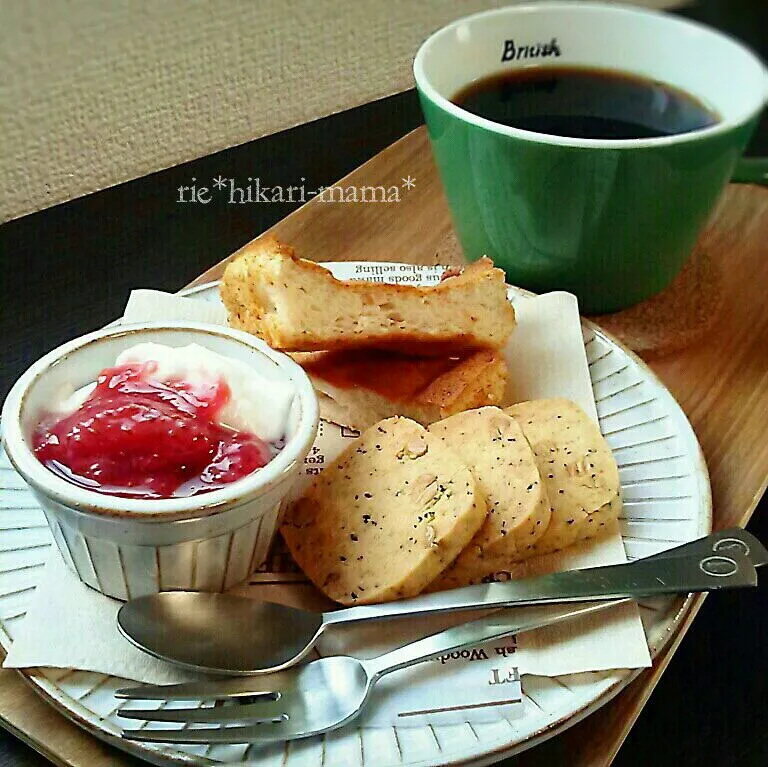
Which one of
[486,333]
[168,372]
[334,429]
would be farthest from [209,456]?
[486,333]

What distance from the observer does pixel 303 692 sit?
74 cm

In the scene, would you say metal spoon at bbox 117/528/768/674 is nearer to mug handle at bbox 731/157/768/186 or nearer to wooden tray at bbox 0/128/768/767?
wooden tray at bbox 0/128/768/767

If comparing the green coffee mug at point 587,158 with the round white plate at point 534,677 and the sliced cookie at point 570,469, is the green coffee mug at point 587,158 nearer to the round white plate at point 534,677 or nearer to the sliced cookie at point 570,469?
the round white plate at point 534,677

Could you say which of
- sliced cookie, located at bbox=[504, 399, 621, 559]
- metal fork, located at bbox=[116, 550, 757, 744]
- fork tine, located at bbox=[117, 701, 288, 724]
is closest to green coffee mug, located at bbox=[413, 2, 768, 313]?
sliced cookie, located at bbox=[504, 399, 621, 559]

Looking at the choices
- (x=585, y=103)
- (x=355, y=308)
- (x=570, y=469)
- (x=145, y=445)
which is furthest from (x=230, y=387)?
(x=585, y=103)

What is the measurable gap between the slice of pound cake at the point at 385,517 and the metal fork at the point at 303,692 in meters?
0.06

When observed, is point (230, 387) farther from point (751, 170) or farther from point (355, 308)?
point (751, 170)

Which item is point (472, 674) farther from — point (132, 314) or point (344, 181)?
point (344, 181)

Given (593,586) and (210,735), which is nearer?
(210,735)

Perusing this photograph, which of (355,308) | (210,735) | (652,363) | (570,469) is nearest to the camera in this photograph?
(210,735)

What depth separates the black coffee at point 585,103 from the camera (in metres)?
1.20

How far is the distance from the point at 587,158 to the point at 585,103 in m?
0.19

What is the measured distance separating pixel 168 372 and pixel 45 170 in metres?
0.72

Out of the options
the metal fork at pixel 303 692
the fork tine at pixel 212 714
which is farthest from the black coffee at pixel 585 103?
the fork tine at pixel 212 714
